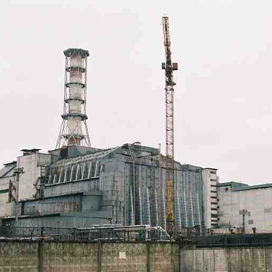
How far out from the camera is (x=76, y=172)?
11119 centimetres

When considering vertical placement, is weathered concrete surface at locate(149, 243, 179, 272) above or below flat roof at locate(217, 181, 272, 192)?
below

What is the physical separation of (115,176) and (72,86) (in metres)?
44.5

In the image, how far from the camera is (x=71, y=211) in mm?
100562

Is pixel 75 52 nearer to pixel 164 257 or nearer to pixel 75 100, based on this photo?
pixel 75 100

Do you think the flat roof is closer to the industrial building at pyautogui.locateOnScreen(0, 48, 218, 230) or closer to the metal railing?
the industrial building at pyautogui.locateOnScreen(0, 48, 218, 230)

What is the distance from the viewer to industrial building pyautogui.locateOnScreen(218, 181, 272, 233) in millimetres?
112812

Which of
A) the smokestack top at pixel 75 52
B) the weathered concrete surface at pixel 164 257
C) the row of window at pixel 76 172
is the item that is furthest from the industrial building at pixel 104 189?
the weathered concrete surface at pixel 164 257

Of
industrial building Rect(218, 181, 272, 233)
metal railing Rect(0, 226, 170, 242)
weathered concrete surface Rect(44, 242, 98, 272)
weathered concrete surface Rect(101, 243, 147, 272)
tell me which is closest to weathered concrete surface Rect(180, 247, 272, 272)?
metal railing Rect(0, 226, 170, 242)

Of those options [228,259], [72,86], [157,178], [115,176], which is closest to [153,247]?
[228,259]

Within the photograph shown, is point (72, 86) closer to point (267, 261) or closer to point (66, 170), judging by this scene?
point (66, 170)

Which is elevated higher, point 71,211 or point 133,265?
point 71,211

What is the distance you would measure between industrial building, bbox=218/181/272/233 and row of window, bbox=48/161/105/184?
30362mm

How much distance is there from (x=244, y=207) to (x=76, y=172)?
1430 inches

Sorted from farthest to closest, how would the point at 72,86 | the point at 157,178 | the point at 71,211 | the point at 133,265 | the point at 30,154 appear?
the point at 72,86
the point at 30,154
the point at 157,178
the point at 71,211
the point at 133,265
